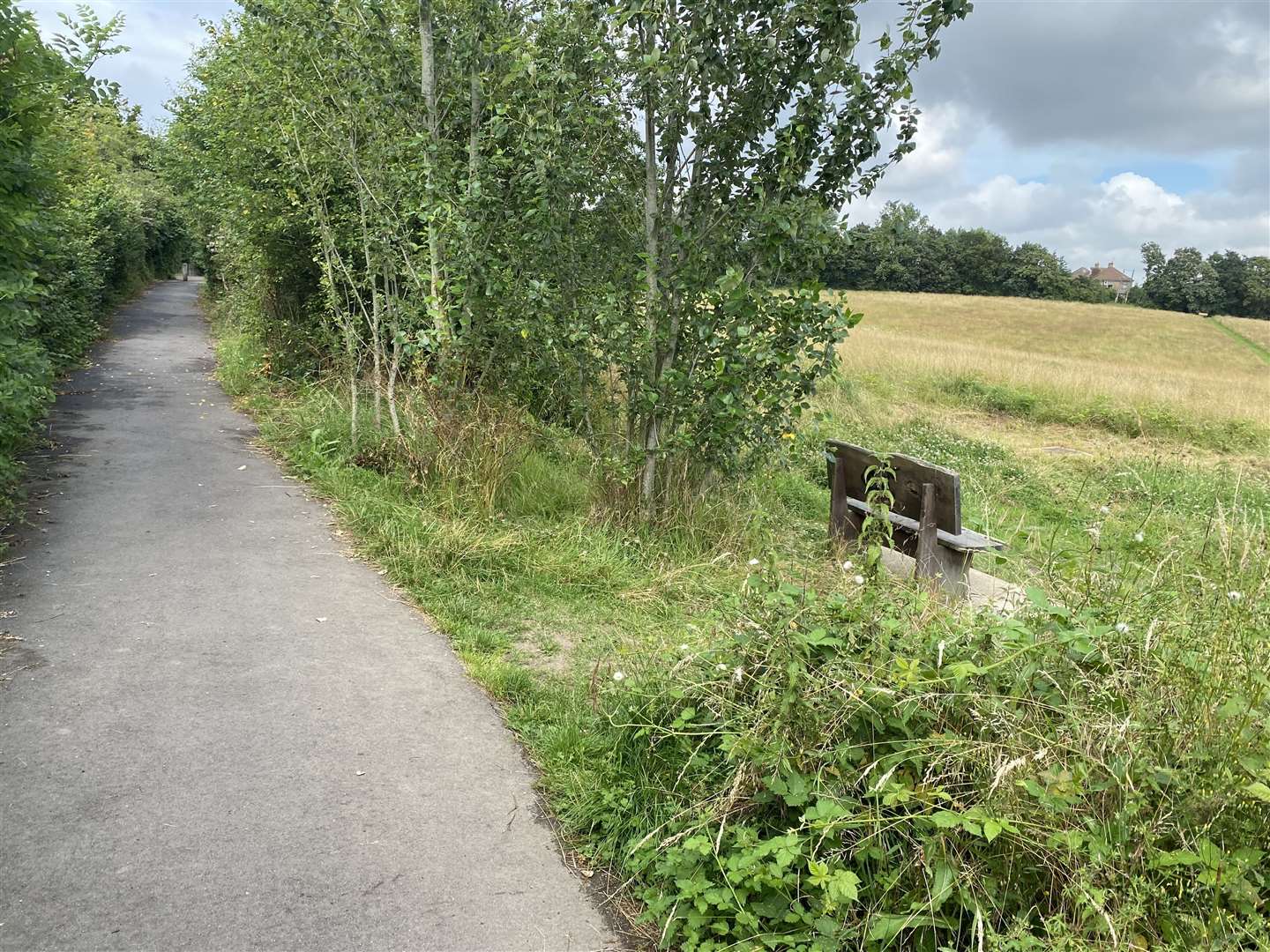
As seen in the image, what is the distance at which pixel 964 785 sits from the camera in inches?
109

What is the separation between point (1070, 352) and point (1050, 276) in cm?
5528

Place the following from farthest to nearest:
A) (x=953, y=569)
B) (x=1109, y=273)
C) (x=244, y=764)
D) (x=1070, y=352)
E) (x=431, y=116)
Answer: (x=1109, y=273) → (x=1070, y=352) → (x=431, y=116) → (x=953, y=569) → (x=244, y=764)

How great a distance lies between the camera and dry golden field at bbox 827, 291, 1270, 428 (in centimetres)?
2181

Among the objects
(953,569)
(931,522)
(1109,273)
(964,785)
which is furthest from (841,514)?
(1109,273)

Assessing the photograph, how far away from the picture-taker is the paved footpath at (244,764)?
2805mm

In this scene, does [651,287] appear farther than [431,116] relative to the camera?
No

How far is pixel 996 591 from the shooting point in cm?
673

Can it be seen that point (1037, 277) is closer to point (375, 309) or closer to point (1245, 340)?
point (1245, 340)

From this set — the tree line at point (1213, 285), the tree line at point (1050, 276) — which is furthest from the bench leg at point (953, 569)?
the tree line at point (1213, 285)

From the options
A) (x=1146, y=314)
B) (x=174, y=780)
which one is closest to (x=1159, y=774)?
(x=174, y=780)

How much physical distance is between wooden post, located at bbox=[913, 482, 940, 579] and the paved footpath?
332 cm

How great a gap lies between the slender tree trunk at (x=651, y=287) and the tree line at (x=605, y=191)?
Answer: 2 centimetres

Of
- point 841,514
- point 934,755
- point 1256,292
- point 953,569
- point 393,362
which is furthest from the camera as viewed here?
point 1256,292

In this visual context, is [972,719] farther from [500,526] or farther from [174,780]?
[500,526]
